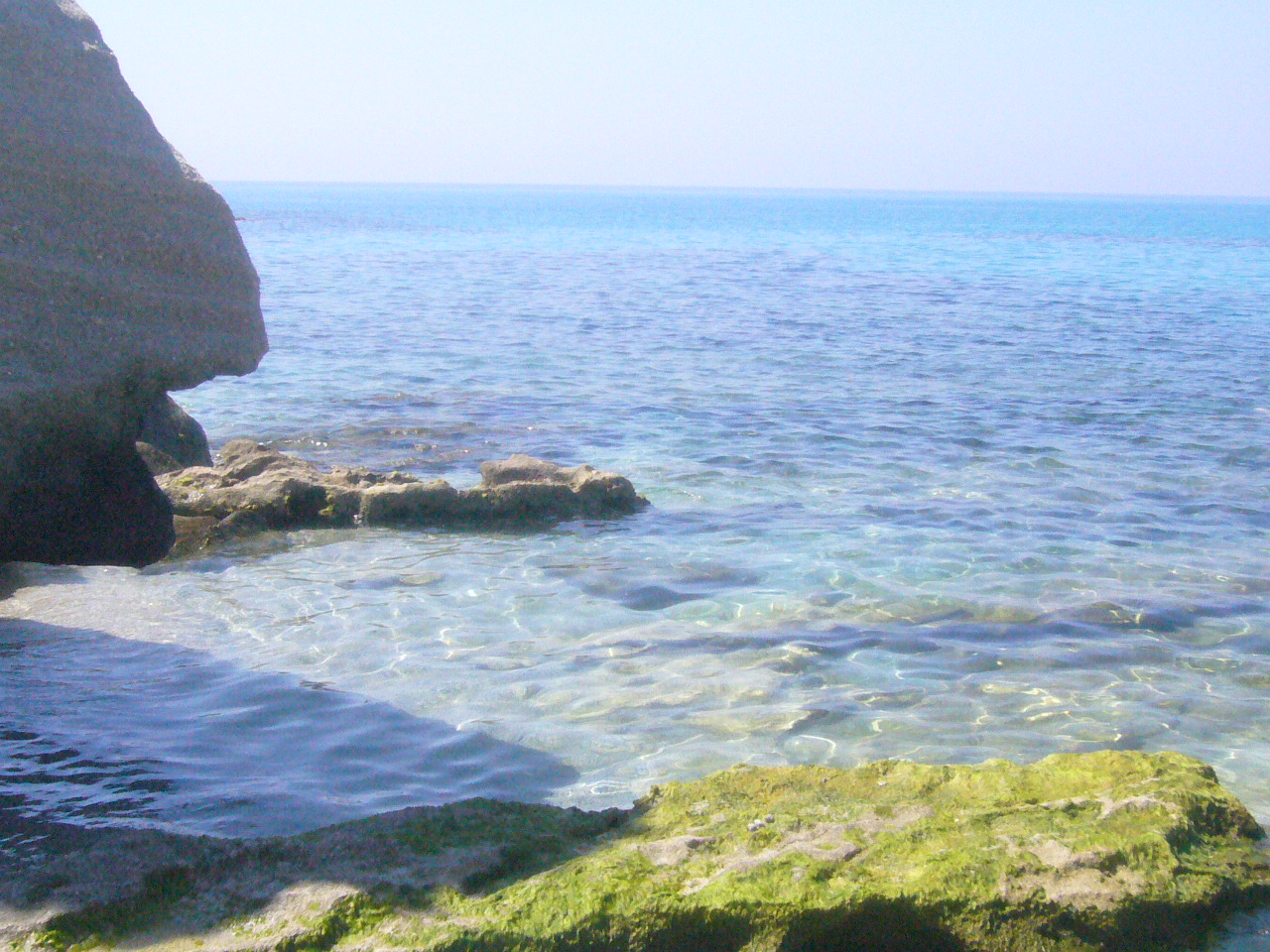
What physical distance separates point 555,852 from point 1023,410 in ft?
38.2

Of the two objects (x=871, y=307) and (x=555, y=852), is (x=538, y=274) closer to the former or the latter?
(x=871, y=307)

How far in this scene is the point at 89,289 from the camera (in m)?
4.56

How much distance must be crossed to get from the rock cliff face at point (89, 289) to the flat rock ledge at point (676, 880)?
1.46 m

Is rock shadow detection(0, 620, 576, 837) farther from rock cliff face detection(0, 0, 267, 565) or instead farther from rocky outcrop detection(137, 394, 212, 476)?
rocky outcrop detection(137, 394, 212, 476)

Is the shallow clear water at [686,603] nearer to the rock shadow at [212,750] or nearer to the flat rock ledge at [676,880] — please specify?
the rock shadow at [212,750]

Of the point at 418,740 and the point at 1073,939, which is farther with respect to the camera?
the point at 418,740

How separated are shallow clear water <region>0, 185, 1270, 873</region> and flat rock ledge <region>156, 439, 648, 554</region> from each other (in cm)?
32

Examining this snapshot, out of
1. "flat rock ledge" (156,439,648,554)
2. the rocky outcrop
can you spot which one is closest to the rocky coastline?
"flat rock ledge" (156,439,648,554)

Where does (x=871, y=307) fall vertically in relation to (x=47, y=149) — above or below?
below

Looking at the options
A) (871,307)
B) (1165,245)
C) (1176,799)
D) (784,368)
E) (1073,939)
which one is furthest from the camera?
(1165,245)

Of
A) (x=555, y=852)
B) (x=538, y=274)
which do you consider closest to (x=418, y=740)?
(x=555, y=852)

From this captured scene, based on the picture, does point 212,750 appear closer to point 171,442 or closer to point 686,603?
point 686,603

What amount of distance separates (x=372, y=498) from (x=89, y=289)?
14.9 feet

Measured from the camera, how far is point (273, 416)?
13.5m
